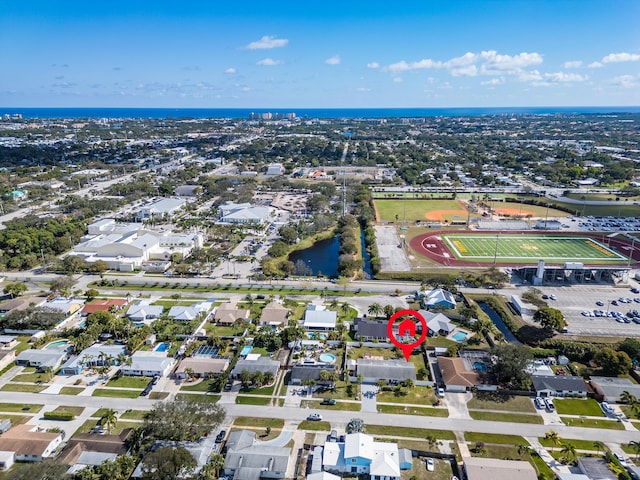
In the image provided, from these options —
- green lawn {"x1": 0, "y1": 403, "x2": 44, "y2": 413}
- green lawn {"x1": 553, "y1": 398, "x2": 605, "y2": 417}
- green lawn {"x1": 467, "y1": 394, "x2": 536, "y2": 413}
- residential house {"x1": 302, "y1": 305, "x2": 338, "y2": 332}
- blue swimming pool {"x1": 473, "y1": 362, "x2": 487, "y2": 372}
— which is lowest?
green lawn {"x1": 553, "y1": 398, "x2": 605, "y2": 417}

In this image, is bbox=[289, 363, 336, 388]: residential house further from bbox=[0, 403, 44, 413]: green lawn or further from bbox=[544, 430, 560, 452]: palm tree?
bbox=[0, 403, 44, 413]: green lawn

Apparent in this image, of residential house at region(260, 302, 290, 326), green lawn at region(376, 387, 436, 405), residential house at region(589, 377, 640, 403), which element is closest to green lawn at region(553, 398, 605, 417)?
residential house at region(589, 377, 640, 403)

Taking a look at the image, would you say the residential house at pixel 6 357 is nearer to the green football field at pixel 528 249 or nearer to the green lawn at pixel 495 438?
the green lawn at pixel 495 438

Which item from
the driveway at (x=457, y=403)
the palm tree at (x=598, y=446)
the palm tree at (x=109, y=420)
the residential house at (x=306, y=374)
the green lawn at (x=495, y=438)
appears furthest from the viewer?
the residential house at (x=306, y=374)

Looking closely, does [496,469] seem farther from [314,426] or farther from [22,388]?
[22,388]

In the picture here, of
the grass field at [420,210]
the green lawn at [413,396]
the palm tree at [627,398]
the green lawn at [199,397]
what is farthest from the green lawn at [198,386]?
the grass field at [420,210]
